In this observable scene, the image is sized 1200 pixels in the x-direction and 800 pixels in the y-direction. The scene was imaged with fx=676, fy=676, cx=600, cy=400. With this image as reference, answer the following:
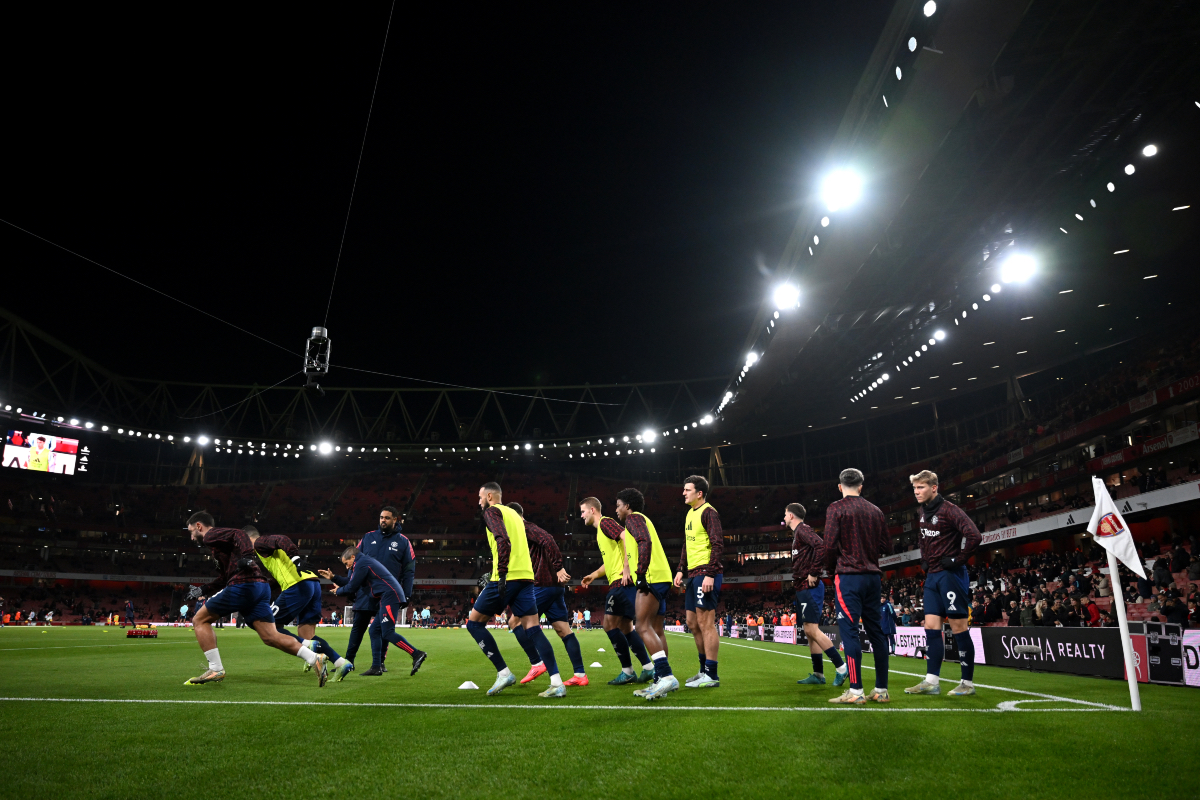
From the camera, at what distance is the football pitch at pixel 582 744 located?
3.24m

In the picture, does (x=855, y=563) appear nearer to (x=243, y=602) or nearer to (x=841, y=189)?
(x=243, y=602)

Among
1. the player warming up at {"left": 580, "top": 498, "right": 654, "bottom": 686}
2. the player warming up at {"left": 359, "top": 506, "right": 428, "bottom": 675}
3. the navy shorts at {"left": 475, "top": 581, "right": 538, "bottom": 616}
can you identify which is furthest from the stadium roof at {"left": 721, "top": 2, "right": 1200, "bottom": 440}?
the player warming up at {"left": 359, "top": 506, "right": 428, "bottom": 675}

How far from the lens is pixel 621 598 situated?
25.9ft

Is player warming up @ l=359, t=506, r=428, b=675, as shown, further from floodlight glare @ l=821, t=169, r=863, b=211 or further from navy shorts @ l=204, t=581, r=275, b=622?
floodlight glare @ l=821, t=169, r=863, b=211

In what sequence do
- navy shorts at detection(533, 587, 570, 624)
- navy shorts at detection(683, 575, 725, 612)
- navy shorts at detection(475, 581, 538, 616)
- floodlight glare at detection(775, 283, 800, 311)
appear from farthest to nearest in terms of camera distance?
floodlight glare at detection(775, 283, 800, 311), navy shorts at detection(683, 575, 725, 612), navy shorts at detection(533, 587, 570, 624), navy shorts at detection(475, 581, 538, 616)

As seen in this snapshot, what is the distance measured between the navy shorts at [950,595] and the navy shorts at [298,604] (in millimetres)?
7853

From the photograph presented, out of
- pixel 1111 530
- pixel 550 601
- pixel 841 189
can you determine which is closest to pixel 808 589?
pixel 550 601

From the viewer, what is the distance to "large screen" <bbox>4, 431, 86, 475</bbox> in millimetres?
43281

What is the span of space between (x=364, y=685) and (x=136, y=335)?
3328 centimetres

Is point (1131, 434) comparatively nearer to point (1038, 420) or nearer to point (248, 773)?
point (1038, 420)

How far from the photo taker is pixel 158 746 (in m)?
4.11

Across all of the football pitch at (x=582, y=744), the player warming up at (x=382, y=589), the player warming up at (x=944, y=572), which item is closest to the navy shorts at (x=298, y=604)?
the player warming up at (x=382, y=589)

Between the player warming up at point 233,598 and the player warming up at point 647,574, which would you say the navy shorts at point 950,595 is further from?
the player warming up at point 233,598

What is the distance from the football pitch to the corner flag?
4.08ft
